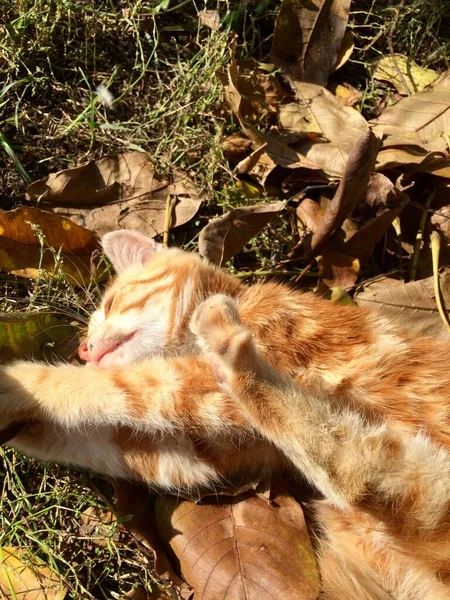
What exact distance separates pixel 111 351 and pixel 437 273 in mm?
1341

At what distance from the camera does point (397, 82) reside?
123 inches

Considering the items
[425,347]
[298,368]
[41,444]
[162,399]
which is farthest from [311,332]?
→ [41,444]

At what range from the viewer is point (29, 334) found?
229 cm

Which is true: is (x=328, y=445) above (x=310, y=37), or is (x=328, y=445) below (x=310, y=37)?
below

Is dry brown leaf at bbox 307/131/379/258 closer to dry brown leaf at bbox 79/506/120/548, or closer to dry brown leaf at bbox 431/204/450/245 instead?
dry brown leaf at bbox 431/204/450/245

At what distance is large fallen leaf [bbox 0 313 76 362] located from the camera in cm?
221

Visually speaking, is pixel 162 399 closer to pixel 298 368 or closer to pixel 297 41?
pixel 298 368

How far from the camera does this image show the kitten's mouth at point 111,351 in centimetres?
220

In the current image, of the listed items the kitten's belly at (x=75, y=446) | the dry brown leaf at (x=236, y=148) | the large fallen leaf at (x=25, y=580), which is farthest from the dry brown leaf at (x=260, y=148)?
the large fallen leaf at (x=25, y=580)

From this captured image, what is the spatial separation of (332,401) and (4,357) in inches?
44.2

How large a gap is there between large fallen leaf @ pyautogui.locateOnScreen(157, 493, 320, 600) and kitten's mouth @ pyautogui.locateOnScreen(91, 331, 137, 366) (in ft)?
Result: 1.71

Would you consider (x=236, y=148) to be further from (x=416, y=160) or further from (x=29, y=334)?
(x=29, y=334)

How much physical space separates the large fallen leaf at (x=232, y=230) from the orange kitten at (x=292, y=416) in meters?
0.27

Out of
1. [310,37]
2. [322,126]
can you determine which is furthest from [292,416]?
[310,37]
